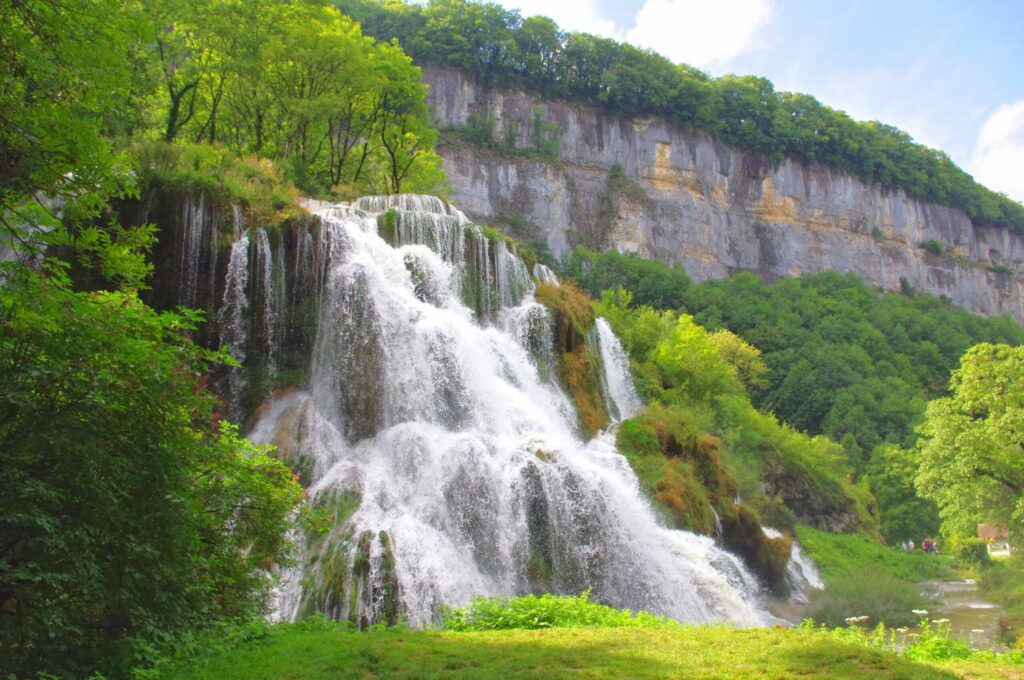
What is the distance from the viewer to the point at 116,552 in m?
5.38

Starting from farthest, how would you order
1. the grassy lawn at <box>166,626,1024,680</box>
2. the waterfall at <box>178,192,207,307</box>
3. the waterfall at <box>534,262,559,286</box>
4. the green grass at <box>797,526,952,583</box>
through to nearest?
1. the waterfall at <box>534,262,559,286</box>
2. the green grass at <box>797,526,952,583</box>
3. the waterfall at <box>178,192,207,307</box>
4. the grassy lawn at <box>166,626,1024,680</box>

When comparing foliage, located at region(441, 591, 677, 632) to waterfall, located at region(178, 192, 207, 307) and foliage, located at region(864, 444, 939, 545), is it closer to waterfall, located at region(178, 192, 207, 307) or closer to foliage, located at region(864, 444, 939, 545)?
waterfall, located at region(178, 192, 207, 307)

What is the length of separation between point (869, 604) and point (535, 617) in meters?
8.69

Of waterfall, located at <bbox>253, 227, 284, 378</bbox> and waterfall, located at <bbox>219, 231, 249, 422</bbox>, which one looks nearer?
waterfall, located at <bbox>219, 231, 249, 422</bbox>

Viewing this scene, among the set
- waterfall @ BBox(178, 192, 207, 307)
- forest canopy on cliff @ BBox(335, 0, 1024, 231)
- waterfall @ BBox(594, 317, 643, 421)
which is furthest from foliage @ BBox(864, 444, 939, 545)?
forest canopy on cliff @ BBox(335, 0, 1024, 231)

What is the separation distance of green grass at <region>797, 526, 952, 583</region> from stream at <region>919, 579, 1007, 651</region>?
5.58 feet

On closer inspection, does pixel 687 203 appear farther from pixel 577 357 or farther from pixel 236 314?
pixel 236 314

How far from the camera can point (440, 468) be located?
46.0ft

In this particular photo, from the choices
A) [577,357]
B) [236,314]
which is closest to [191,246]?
[236,314]

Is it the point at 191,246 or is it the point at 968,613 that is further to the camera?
the point at 968,613

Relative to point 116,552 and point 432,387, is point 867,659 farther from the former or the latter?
point 432,387

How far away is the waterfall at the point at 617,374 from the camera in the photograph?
2438 centimetres

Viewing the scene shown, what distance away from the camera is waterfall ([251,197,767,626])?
39.9ft

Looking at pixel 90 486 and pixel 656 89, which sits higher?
pixel 656 89
